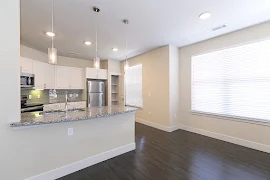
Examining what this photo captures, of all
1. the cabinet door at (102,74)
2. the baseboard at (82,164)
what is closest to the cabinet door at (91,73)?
the cabinet door at (102,74)

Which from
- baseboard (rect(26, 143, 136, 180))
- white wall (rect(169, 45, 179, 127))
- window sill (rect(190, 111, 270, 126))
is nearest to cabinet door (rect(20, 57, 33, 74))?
baseboard (rect(26, 143, 136, 180))

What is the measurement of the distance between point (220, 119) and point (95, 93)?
448 centimetres

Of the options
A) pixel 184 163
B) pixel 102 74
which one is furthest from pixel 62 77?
pixel 184 163

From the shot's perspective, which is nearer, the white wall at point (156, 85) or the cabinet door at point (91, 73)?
the white wall at point (156, 85)

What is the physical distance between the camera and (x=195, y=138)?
3799 mm

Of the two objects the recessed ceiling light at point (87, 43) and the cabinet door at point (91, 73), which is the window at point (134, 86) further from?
the recessed ceiling light at point (87, 43)

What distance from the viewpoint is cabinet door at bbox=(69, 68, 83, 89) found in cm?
536

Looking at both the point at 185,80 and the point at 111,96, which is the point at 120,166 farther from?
the point at 111,96

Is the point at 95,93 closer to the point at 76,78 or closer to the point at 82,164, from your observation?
the point at 76,78

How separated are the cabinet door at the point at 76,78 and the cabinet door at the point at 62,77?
0.13 metres

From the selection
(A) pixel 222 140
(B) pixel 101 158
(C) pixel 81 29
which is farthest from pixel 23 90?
(A) pixel 222 140

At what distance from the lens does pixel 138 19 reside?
9.01 feet

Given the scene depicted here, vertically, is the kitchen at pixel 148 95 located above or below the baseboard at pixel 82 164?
above

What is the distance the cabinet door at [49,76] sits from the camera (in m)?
4.60
